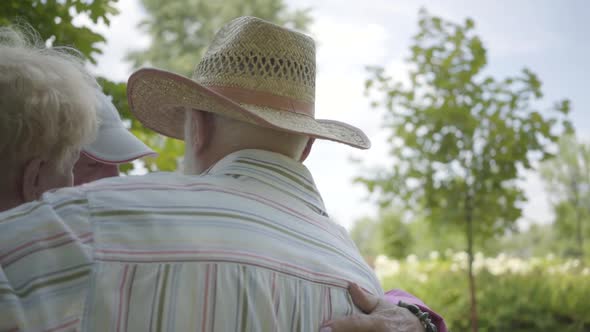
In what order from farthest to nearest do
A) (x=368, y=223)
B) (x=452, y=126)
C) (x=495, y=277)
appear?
(x=368, y=223)
(x=495, y=277)
(x=452, y=126)

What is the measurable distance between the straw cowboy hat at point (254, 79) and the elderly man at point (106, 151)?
0.28 meters

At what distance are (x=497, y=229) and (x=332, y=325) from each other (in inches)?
270

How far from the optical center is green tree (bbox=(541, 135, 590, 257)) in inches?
835

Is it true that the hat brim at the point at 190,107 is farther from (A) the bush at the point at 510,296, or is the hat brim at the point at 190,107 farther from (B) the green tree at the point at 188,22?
(B) the green tree at the point at 188,22

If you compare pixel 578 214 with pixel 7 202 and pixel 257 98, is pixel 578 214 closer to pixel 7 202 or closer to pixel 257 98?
pixel 257 98

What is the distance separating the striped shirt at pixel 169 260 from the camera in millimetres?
1074

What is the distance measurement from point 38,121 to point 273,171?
0.59m

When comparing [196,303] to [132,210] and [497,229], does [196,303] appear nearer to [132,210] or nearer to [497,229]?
[132,210]

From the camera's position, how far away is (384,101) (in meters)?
7.73

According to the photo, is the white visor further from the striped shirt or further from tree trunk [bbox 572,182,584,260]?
tree trunk [bbox 572,182,584,260]

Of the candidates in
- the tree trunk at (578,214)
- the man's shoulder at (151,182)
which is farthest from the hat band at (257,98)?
the tree trunk at (578,214)

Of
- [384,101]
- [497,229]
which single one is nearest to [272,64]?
[384,101]

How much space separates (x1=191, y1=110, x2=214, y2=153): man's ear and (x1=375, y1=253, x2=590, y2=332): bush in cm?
676

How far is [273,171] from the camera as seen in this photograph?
1461 mm
